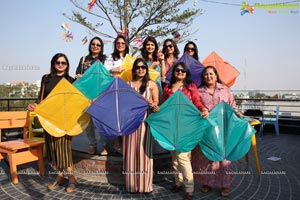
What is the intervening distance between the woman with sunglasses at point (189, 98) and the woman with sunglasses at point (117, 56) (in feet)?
3.34

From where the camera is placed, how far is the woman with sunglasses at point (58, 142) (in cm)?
315

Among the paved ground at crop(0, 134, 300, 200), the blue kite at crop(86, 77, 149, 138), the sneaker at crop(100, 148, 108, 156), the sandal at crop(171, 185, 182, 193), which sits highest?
the blue kite at crop(86, 77, 149, 138)

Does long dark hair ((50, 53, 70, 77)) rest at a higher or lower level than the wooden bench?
higher

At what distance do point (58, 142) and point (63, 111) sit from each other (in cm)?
45

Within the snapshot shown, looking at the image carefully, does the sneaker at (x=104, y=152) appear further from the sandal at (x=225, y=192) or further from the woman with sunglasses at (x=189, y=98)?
the sandal at (x=225, y=192)

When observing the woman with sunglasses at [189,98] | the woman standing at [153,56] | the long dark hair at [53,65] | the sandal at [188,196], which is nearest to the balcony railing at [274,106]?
the long dark hair at [53,65]

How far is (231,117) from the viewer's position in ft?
9.81

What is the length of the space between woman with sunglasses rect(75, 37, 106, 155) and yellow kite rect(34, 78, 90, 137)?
1.79 ft

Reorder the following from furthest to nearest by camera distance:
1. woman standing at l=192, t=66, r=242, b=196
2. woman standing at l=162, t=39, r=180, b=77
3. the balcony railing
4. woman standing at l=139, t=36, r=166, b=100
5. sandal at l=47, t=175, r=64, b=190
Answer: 1. the balcony railing
2. woman standing at l=162, t=39, r=180, b=77
3. woman standing at l=139, t=36, r=166, b=100
4. sandal at l=47, t=175, r=64, b=190
5. woman standing at l=192, t=66, r=242, b=196

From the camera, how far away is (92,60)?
378 centimetres

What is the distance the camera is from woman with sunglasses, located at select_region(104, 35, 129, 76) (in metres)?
3.74

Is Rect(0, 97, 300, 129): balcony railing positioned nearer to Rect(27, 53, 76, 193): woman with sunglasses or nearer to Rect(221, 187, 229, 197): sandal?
Rect(27, 53, 76, 193): woman with sunglasses

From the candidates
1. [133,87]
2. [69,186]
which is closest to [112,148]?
[69,186]

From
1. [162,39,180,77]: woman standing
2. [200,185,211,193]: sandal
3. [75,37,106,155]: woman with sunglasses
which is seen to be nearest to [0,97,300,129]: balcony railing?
[75,37,106,155]: woman with sunglasses
